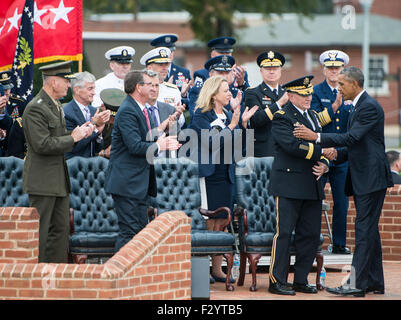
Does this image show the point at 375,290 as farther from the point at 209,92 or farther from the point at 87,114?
the point at 87,114

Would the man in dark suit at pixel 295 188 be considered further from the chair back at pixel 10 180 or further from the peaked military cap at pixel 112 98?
the chair back at pixel 10 180

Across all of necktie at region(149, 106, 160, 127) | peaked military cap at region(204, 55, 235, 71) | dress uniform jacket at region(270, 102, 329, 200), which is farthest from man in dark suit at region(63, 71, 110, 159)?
dress uniform jacket at region(270, 102, 329, 200)

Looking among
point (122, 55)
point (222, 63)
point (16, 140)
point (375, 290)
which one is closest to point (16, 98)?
point (16, 140)

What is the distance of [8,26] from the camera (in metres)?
10.5

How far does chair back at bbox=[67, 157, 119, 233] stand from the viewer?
9406 millimetres

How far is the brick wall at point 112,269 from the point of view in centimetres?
719

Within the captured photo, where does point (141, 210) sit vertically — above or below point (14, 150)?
below

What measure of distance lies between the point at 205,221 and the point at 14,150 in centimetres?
251

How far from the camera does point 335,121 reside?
421 inches

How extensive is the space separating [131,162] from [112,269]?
146cm
